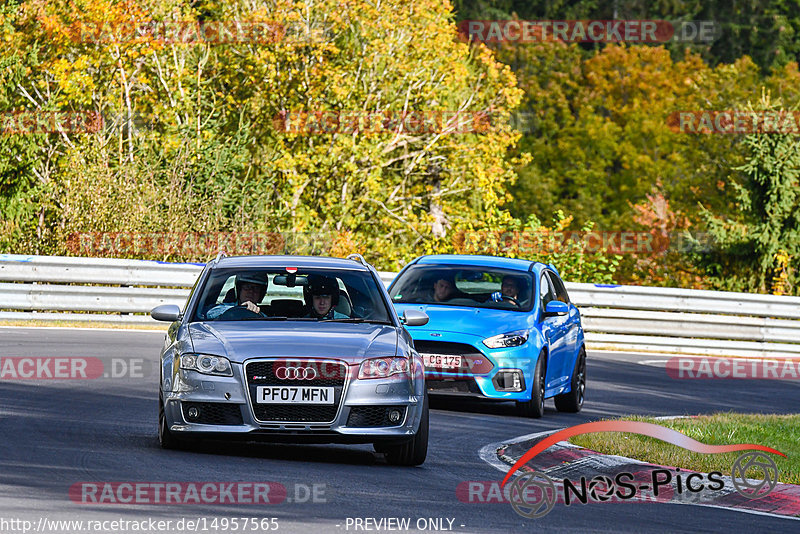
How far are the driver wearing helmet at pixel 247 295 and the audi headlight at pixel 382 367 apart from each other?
4.41ft

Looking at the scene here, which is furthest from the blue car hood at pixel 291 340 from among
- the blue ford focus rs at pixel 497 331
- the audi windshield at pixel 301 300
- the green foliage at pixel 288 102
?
the green foliage at pixel 288 102

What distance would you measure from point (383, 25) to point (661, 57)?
29.0m

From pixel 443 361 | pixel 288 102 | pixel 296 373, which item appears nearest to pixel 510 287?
pixel 443 361

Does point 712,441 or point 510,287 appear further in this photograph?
point 510,287

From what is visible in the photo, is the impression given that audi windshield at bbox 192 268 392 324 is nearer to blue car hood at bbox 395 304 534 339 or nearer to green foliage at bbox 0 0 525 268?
blue car hood at bbox 395 304 534 339

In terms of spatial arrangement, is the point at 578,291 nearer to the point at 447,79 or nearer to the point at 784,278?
the point at 784,278

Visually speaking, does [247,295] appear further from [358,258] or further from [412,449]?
[412,449]

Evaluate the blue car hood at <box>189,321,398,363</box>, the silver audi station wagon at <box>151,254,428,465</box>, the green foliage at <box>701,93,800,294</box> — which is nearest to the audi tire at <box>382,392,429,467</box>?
the silver audi station wagon at <box>151,254,428,465</box>

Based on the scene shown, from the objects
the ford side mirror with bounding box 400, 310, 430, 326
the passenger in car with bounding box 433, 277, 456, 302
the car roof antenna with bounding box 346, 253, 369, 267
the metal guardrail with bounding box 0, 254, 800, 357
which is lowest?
the metal guardrail with bounding box 0, 254, 800, 357

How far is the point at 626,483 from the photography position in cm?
1036

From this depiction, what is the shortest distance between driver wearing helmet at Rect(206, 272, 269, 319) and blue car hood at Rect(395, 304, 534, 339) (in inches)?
139

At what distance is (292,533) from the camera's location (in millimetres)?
7629

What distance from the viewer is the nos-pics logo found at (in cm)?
950

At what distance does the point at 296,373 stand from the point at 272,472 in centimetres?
70
